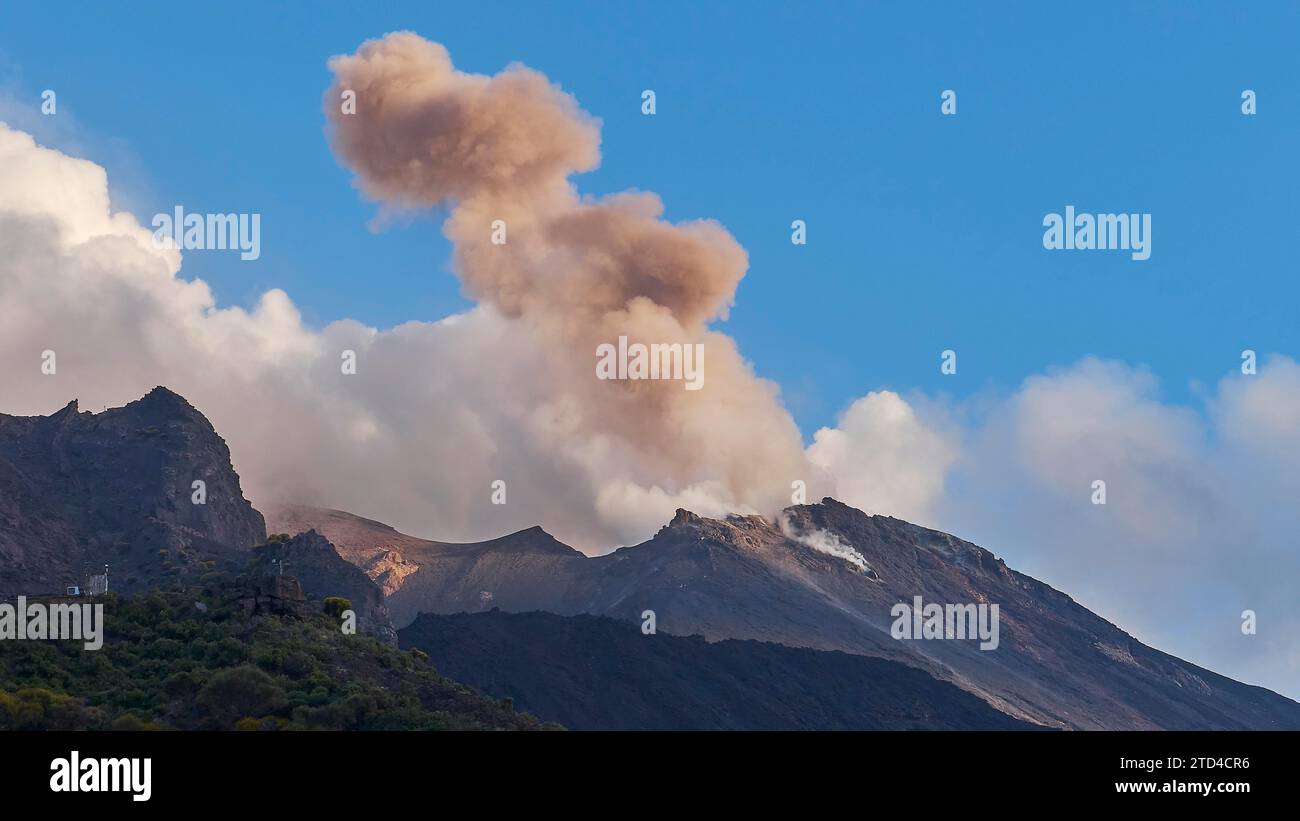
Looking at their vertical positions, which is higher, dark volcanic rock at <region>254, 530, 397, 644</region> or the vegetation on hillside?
dark volcanic rock at <region>254, 530, 397, 644</region>

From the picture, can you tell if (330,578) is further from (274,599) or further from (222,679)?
(222,679)

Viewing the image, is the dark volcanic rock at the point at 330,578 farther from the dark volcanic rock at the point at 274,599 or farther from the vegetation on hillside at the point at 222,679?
the vegetation on hillside at the point at 222,679

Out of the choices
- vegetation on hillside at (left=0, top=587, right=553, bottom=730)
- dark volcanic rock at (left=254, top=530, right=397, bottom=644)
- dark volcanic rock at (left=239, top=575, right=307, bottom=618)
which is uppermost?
dark volcanic rock at (left=254, top=530, right=397, bottom=644)

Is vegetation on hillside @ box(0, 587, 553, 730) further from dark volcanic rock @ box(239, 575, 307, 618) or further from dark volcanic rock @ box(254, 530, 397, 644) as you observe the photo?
dark volcanic rock @ box(254, 530, 397, 644)

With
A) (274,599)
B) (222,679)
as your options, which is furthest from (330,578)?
(222,679)

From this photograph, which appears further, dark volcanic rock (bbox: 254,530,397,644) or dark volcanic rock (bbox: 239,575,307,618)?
dark volcanic rock (bbox: 254,530,397,644)

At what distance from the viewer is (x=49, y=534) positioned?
7579 inches

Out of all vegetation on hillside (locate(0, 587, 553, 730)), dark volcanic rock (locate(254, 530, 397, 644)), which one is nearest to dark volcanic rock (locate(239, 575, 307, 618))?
vegetation on hillside (locate(0, 587, 553, 730))

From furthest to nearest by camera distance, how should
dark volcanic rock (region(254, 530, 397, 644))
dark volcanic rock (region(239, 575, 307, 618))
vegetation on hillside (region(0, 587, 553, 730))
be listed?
dark volcanic rock (region(254, 530, 397, 644)) → dark volcanic rock (region(239, 575, 307, 618)) → vegetation on hillside (region(0, 587, 553, 730))

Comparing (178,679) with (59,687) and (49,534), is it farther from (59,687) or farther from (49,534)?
(49,534)

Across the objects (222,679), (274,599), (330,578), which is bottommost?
(222,679)

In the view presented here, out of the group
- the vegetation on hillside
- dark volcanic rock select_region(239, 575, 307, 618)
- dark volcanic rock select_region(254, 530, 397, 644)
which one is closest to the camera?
the vegetation on hillside
